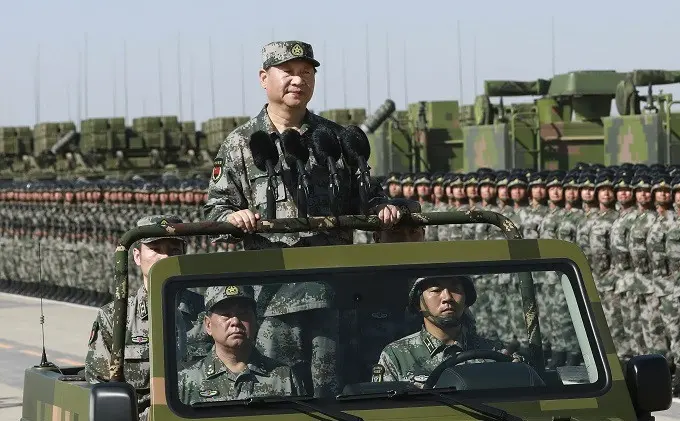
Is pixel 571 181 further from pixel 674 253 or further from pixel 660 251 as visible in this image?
pixel 674 253

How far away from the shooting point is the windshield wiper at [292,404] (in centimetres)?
505

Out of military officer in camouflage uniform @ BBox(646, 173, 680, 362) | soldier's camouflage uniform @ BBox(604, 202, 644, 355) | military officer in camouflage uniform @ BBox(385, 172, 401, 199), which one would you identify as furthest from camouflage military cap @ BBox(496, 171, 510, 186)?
military officer in camouflage uniform @ BBox(646, 173, 680, 362)

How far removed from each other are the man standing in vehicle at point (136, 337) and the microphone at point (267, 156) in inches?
12.7

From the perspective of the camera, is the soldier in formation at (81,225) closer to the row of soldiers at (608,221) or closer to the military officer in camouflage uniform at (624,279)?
the row of soldiers at (608,221)

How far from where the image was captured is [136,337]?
6.70m

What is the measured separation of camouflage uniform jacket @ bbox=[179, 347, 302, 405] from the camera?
5188 millimetres

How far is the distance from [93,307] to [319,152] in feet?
64.3

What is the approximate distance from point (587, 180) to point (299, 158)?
9354 mm

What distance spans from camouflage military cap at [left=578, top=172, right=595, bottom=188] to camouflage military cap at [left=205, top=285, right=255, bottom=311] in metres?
10.2

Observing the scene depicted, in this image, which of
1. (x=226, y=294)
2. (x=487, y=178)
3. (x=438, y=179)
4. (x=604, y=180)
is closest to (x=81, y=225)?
(x=438, y=179)

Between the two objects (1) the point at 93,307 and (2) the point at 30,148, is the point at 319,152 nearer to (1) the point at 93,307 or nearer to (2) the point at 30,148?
(1) the point at 93,307

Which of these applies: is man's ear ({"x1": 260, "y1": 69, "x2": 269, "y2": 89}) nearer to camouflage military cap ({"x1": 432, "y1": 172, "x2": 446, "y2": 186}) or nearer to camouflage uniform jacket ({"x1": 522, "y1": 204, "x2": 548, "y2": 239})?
camouflage uniform jacket ({"x1": 522, "y1": 204, "x2": 548, "y2": 239})

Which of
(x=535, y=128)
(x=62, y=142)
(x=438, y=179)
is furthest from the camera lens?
(x=62, y=142)

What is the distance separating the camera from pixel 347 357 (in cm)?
530
